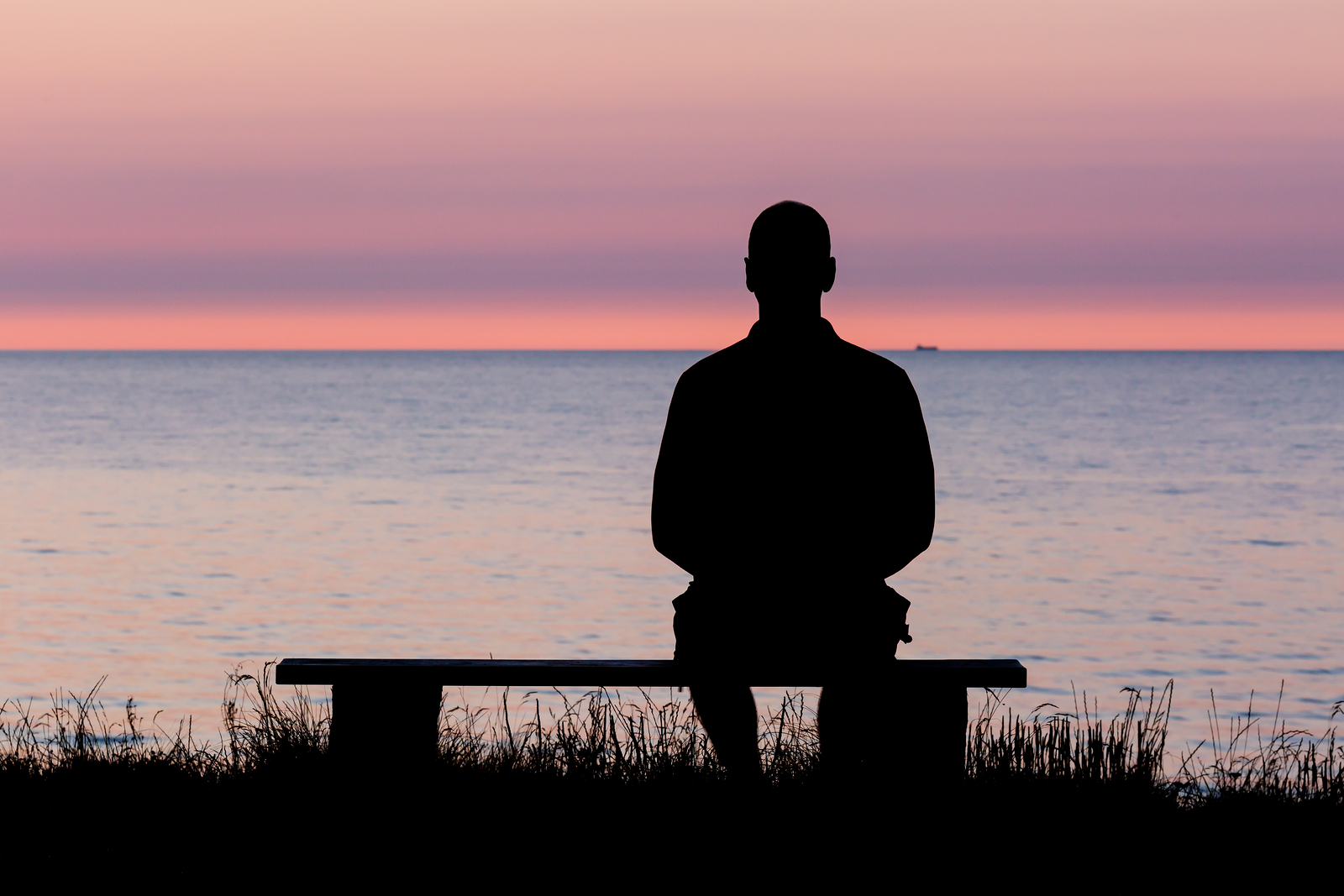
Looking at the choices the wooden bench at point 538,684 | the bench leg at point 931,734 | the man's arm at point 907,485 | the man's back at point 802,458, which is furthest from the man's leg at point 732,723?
the man's arm at point 907,485

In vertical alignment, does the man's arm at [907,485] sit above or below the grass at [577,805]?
above

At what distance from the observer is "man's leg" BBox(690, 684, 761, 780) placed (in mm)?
4758

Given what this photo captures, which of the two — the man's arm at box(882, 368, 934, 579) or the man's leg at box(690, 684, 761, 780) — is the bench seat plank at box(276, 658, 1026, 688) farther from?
the man's arm at box(882, 368, 934, 579)

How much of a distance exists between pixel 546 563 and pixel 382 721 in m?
18.0

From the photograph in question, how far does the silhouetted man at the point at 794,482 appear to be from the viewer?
14.9 ft

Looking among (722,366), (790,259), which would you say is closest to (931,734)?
(722,366)

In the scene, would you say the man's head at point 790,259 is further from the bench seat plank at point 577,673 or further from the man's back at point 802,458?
the bench seat plank at point 577,673

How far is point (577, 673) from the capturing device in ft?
16.1

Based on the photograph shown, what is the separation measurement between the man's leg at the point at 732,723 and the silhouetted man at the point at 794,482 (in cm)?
11

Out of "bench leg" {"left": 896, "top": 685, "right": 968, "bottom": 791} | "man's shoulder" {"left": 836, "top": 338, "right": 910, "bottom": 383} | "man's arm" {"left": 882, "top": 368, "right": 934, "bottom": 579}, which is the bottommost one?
"bench leg" {"left": 896, "top": 685, "right": 968, "bottom": 791}

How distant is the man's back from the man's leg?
16.2 inches

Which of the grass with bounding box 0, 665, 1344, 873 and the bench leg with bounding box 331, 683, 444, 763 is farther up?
the bench leg with bounding box 331, 683, 444, 763

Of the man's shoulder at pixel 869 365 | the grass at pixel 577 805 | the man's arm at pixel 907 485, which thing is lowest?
the grass at pixel 577 805

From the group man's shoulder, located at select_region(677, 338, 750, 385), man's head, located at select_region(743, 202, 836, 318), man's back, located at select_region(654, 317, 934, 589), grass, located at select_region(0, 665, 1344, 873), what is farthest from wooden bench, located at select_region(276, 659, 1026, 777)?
man's head, located at select_region(743, 202, 836, 318)
